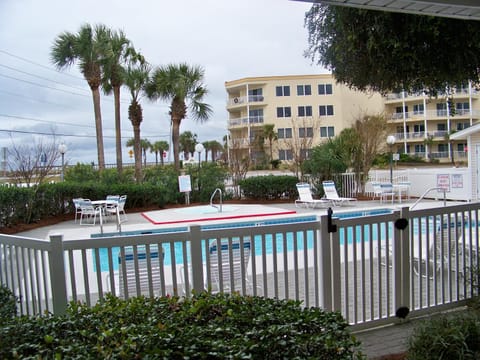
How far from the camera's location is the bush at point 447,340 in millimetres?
2496

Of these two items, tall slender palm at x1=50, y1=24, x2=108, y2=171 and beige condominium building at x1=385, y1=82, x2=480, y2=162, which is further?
beige condominium building at x1=385, y1=82, x2=480, y2=162

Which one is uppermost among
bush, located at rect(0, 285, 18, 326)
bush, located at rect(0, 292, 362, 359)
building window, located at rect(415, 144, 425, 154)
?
building window, located at rect(415, 144, 425, 154)

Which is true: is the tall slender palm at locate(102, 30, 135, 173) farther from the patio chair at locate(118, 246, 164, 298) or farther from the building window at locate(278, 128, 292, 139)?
the building window at locate(278, 128, 292, 139)

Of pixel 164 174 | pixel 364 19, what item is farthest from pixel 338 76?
pixel 164 174

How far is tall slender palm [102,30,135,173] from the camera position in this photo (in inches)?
752

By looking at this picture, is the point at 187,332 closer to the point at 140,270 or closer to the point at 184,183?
the point at 140,270

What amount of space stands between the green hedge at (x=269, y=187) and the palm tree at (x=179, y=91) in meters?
3.82

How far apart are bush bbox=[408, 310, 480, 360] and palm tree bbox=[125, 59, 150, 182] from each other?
1720 centimetres

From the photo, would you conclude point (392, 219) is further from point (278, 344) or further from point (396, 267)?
point (278, 344)

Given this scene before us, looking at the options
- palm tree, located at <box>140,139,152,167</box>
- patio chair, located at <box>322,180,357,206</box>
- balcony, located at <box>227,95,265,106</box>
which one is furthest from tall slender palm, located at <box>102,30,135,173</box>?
palm tree, located at <box>140,139,152,167</box>

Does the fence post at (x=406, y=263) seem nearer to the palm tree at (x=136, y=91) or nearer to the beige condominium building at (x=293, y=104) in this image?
the palm tree at (x=136, y=91)

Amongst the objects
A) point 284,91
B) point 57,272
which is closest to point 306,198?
point 57,272

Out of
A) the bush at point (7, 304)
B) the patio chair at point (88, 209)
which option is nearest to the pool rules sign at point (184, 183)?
the patio chair at point (88, 209)

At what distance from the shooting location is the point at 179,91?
20.0m
